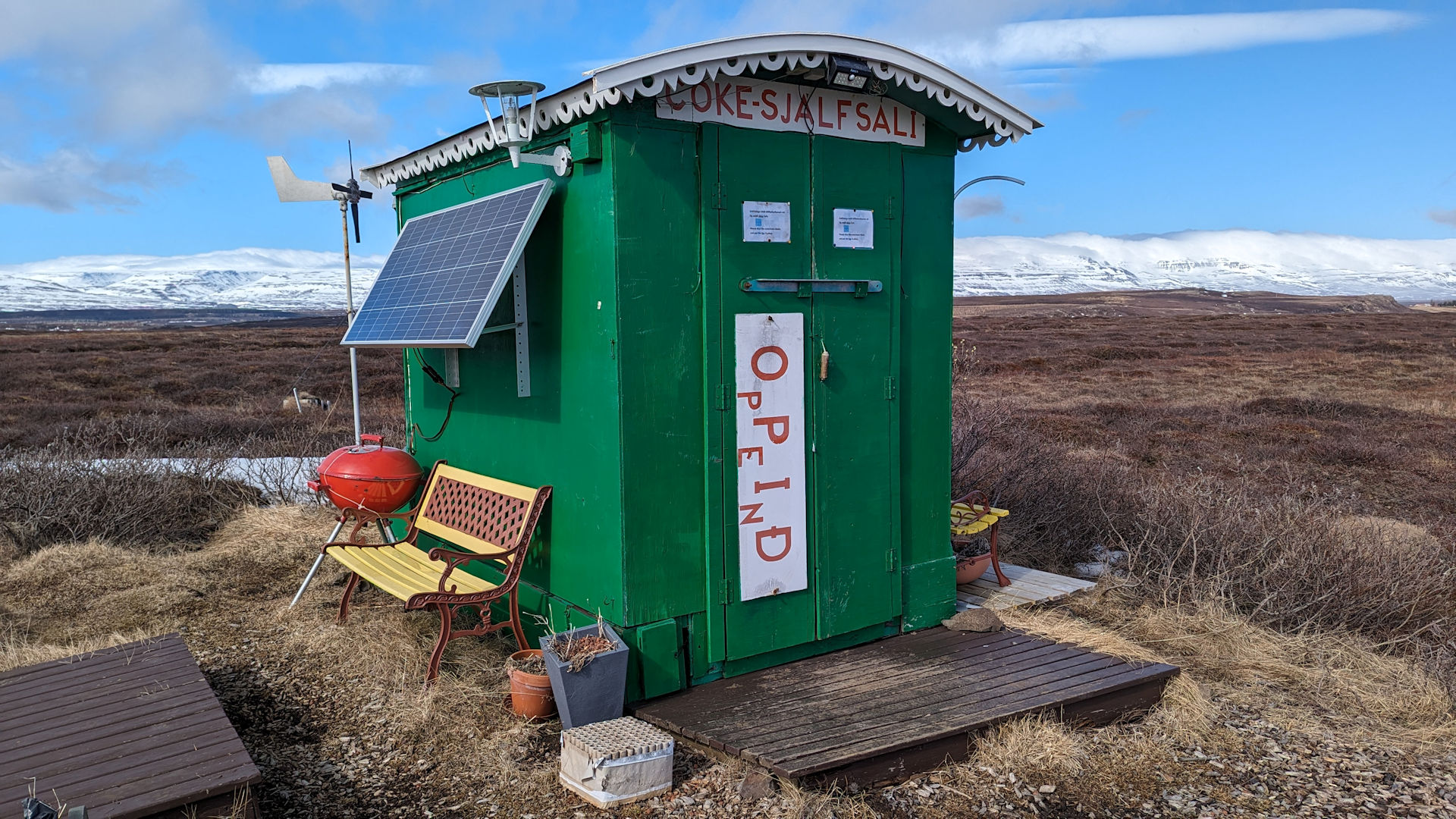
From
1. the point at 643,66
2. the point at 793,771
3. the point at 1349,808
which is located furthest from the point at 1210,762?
the point at 643,66

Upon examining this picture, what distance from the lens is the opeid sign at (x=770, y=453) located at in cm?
477

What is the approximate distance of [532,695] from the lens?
4477mm

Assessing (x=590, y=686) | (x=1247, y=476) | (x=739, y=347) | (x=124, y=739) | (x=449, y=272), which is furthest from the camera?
(x=1247, y=476)

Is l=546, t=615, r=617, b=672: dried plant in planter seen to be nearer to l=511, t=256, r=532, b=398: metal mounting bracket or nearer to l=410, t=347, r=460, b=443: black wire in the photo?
l=511, t=256, r=532, b=398: metal mounting bracket

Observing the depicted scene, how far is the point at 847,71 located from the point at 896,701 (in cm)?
295

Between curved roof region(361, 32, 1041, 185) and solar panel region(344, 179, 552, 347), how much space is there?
347 mm

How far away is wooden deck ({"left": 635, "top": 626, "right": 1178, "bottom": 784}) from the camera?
398 cm

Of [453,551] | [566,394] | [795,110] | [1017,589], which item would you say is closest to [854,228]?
[795,110]

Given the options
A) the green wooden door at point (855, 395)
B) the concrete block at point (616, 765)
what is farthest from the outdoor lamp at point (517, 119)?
the concrete block at point (616, 765)

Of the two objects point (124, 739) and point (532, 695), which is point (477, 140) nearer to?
point (532, 695)

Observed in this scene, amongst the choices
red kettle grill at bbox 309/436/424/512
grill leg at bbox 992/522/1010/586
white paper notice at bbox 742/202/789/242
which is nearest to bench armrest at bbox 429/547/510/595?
red kettle grill at bbox 309/436/424/512

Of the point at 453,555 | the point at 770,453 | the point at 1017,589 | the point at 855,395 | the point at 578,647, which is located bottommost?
the point at 1017,589

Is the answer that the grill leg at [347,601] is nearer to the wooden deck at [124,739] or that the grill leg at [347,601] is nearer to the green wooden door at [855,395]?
the wooden deck at [124,739]

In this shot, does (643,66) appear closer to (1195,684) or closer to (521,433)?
(521,433)
